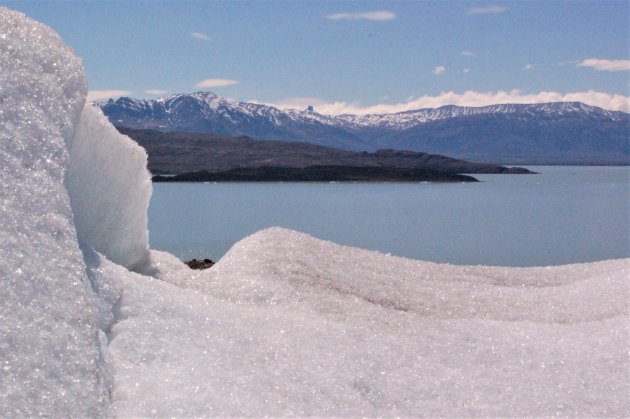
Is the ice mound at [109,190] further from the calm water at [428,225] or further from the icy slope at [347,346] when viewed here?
the calm water at [428,225]

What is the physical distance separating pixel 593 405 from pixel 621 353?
3.53 feet

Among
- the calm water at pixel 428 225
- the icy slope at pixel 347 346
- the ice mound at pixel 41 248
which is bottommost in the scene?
the calm water at pixel 428 225

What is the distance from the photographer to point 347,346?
19.8 ft

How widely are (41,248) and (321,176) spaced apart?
13489 centimetres

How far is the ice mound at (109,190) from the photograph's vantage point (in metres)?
6.92

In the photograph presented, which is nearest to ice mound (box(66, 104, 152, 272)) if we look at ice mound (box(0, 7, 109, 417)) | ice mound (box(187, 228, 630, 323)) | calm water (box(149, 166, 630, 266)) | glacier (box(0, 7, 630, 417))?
glacier (box(0, 7, 630, 417))

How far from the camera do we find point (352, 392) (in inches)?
209

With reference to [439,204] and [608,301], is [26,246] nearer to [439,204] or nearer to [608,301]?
[608,301]

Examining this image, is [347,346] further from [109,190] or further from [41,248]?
[109,190]

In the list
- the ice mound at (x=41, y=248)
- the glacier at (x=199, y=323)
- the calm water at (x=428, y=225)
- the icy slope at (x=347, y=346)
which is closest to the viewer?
the ice mound at (x=41, y=248)

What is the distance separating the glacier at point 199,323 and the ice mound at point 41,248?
0.04ft

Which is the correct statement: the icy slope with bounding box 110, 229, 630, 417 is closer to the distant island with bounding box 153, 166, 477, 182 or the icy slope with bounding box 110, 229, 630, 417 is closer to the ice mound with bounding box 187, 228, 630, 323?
the ice mound with bounding box 187, 228, 630, 323

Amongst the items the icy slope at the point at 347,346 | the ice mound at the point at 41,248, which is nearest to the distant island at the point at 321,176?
the icy slope at the point at 347,346

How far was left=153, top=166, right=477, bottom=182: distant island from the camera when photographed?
5310 inches
